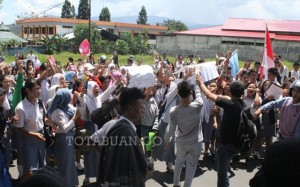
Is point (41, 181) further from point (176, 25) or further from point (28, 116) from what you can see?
point (176, 25)

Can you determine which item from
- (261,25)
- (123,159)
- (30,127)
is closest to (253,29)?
(261,25)

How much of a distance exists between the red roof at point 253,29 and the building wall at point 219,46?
2.02ft

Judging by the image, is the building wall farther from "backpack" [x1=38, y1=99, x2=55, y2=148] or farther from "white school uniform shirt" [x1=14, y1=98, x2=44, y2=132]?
"white school uniform shirt" [x1=14, y1=98, x2=44, y2=132]

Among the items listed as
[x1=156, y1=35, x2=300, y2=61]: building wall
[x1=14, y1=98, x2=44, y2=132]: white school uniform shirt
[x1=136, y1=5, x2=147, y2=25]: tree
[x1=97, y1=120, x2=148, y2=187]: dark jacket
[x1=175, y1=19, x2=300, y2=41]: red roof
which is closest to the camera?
[x1=97, y1=120, x2=148, y2=187]: dark jacket

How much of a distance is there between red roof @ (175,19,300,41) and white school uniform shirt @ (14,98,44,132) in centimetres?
3138

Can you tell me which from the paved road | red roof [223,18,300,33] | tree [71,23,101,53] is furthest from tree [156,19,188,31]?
the paved road

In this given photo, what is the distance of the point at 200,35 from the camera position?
3897 centimetres

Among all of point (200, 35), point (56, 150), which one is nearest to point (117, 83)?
point (56, 150)

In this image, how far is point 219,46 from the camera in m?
36.8

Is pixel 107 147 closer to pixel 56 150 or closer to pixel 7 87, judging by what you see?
pixel 56 150

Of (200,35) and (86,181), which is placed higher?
(200,35)

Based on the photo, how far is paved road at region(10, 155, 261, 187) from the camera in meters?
6.14

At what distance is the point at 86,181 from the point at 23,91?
1.81 m

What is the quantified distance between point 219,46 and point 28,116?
33438 mm
